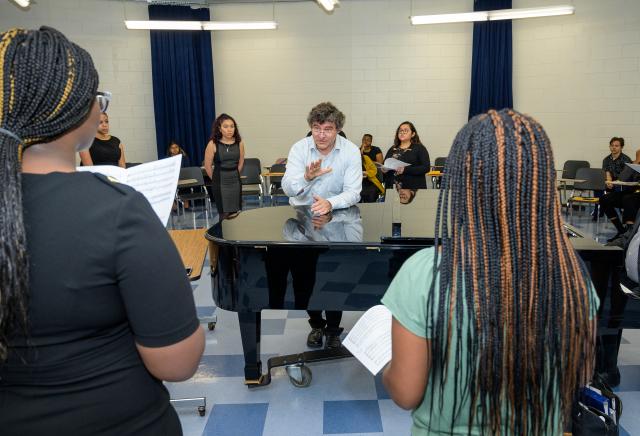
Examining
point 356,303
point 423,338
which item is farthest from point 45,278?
point 356,303

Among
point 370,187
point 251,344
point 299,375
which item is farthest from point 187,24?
point 299,375

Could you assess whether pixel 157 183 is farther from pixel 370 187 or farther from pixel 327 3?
pixel 327 3

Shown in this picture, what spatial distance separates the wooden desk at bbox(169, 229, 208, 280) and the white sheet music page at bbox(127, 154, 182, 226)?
119cm

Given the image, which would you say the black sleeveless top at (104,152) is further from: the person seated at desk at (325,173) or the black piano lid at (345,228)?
the person seated at desk at (325,173)

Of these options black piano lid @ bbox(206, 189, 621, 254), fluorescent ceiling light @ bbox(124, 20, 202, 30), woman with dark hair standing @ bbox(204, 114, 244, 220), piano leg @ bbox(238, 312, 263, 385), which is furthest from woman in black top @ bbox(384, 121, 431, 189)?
fluorescent ceiling light @ bbox(124, 20, 202, 30)

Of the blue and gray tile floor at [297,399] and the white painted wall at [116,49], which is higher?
the white painted wall at [116,49]

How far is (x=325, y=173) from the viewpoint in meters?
3.16

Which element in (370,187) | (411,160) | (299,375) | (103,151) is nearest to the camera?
(299,375)

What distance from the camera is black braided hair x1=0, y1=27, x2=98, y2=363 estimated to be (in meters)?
0.74

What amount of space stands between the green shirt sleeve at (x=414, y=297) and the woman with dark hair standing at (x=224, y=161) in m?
4.38

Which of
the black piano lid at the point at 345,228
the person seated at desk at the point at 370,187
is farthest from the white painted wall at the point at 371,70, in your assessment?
the black piano lid at the point at 345,228

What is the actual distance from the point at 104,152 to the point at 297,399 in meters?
3.52

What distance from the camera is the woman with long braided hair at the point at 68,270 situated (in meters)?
0.76

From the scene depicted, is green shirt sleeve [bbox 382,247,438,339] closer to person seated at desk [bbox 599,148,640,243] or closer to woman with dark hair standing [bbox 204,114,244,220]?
woman with dark hair standing [bbox 204,114,244,220]
